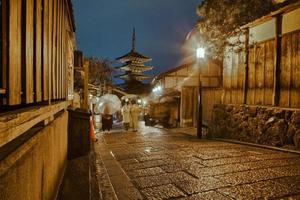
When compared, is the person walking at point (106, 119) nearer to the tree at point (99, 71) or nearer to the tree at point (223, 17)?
the tree at point (223, 17)

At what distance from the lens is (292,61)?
10656 millimetres

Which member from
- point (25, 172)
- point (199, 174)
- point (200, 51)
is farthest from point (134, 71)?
point (25, 172)

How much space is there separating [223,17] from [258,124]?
289 inches

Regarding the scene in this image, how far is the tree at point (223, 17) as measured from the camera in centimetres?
1506

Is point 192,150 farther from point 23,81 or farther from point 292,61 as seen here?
point 23,81

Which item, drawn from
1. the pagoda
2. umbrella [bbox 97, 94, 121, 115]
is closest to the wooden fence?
umbrella [bbox 97, 94, 121, 115]

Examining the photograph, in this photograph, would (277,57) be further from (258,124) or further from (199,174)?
(199,174)

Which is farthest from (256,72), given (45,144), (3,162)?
(3,162)

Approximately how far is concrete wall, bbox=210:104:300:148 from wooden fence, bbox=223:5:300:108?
432 millimetres

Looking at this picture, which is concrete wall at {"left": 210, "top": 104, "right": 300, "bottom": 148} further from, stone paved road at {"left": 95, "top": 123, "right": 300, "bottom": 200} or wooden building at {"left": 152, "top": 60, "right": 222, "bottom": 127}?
wooden building at {"left": 152, "top": 60, "right": 222, "bottom": 127}

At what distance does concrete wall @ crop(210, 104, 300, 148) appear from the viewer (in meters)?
10.4

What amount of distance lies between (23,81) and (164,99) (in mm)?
23351

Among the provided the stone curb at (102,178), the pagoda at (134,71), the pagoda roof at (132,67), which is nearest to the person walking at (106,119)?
the stone curb at (102,178)

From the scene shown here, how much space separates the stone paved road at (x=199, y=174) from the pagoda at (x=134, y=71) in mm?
41489
